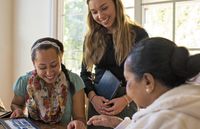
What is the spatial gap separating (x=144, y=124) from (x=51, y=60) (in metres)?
0.83

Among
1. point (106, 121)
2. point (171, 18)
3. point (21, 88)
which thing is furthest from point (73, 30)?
point (106, 121)

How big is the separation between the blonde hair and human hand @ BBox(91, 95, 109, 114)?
206 mm

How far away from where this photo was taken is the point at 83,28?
3.52 metres

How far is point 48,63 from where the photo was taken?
1.59 meters

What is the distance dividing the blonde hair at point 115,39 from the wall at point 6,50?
2384 millimetres

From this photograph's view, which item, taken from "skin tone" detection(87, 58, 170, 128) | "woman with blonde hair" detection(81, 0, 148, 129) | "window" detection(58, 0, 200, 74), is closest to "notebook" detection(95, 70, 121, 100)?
"woman with blonde hair" detection(81, 0, 148, 129)

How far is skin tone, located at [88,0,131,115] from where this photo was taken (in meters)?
1.57

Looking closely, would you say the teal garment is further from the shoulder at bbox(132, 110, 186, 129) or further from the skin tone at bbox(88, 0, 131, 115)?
the shoulder at bbox(132, 110, 186, 129)

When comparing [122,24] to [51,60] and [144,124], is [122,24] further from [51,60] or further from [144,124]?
[144,124]

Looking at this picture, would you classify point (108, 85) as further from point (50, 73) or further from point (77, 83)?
point (50, 73)

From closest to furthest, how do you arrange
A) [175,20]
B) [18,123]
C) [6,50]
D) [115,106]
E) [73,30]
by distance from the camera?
[18,123] → [115,106] → [175,20] → [73,30] → [6,50]

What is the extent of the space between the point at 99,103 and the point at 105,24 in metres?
0.43

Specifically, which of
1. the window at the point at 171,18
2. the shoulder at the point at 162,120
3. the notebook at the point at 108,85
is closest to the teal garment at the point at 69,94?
the notebook at the point at 108,85

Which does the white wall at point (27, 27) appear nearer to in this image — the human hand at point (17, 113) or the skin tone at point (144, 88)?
the human hand at point (17, 113)
